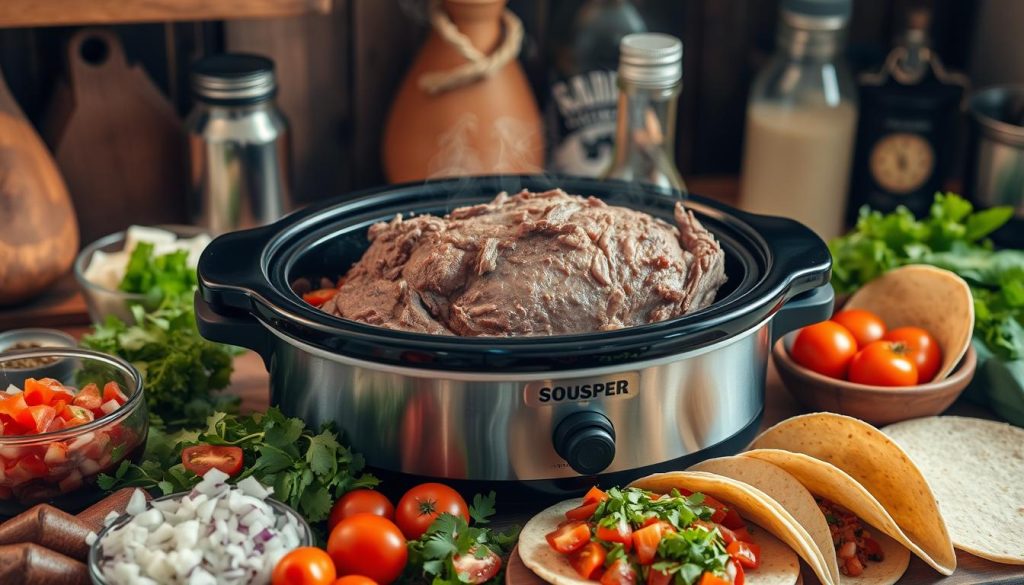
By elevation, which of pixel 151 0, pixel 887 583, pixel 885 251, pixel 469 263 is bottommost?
pixel 887 583

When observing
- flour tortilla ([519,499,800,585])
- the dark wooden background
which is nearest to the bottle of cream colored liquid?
the dark wooden background

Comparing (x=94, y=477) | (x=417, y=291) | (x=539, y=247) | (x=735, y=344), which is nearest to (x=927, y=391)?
(x=735, y=344)

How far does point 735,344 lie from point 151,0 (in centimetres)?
120

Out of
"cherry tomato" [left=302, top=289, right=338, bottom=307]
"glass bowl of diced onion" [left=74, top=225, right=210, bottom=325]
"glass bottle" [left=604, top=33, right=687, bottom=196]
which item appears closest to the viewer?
"cherry tomato" [left=302, top=289, right=338, bottom=307]

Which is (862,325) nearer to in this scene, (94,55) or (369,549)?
(369,549)

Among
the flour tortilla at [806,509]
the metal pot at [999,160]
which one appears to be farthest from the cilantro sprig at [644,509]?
the metal pot at [999,160]

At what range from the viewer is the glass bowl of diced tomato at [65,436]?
5.69ft

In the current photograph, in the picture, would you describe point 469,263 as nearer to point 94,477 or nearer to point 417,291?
point 417,291

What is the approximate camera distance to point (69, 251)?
2539mm

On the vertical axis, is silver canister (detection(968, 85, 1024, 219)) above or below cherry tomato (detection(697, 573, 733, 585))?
above

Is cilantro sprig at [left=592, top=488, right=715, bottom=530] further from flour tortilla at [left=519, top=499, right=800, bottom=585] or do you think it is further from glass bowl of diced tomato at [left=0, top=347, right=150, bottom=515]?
glass bowl of diced tomato at [left=0, top=347, right=150, bottom=515]

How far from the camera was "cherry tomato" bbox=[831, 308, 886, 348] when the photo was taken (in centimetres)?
222

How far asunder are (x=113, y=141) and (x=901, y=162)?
5.51 feet

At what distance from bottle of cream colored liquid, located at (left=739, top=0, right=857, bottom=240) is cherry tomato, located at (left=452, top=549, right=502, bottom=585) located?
57.4 inches
